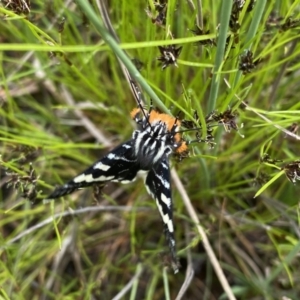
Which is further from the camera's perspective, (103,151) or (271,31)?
(103,151)

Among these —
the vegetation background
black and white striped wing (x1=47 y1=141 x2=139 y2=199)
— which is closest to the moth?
black and white striped wing (x1=47 y1=141 x2=139 y2=199)

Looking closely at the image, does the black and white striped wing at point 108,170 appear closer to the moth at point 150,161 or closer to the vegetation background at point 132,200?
the moth at point 150,161

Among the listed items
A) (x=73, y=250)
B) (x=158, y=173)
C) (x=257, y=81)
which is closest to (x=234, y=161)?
(x=257, y=81)

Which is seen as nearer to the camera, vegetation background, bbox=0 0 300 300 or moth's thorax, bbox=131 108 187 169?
moth's thorax, bbox=131 108 187 169

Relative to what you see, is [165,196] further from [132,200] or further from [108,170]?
[132,200]

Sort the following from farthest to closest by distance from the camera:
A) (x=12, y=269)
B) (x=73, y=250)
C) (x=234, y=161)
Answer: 1. (x=73, y=250)
2. (x=234, y=161)
3. (x=12, y=269)

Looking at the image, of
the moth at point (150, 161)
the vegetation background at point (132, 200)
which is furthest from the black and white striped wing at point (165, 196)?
the vegetation background at point (132, 200)

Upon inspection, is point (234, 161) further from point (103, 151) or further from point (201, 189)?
point (103, 151)

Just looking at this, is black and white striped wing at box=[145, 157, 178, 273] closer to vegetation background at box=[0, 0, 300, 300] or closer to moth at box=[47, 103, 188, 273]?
moth at box=[47, 103, 188, 273]
